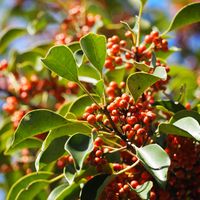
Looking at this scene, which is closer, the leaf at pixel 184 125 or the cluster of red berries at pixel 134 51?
the leaf at pixel 184 125

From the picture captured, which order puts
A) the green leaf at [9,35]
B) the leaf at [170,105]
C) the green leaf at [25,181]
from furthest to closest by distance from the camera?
the green leaf at [9,35]
the green leaf at [25,181]
the leaf at [170,105]

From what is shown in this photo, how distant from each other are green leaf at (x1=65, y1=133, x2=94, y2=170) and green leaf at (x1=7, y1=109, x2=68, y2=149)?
0.10 metres

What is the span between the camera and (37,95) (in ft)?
9.21

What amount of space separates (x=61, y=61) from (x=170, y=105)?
15.9 inches

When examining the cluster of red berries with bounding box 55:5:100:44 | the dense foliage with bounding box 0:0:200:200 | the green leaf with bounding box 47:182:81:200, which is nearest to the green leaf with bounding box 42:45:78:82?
the dense foliage with bounding box 0:0:200:200

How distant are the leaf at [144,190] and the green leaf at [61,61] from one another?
0.39m

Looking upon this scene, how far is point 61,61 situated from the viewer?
5.95ft

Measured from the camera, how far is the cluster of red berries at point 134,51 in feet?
6.57

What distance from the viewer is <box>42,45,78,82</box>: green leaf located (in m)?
1.80

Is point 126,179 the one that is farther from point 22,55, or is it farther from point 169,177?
point 22,55

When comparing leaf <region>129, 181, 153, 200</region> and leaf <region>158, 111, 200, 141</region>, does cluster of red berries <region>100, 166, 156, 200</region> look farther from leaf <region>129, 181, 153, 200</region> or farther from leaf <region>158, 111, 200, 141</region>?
leaf <region>158, 111, 200, 141</region>

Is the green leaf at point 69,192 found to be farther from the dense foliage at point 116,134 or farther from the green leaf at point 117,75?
the green leaf at point 117,75

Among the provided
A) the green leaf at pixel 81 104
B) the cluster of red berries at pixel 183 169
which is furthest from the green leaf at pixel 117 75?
the cluster of red berries at pixel 183 169

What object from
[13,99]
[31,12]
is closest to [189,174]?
[13,99]
